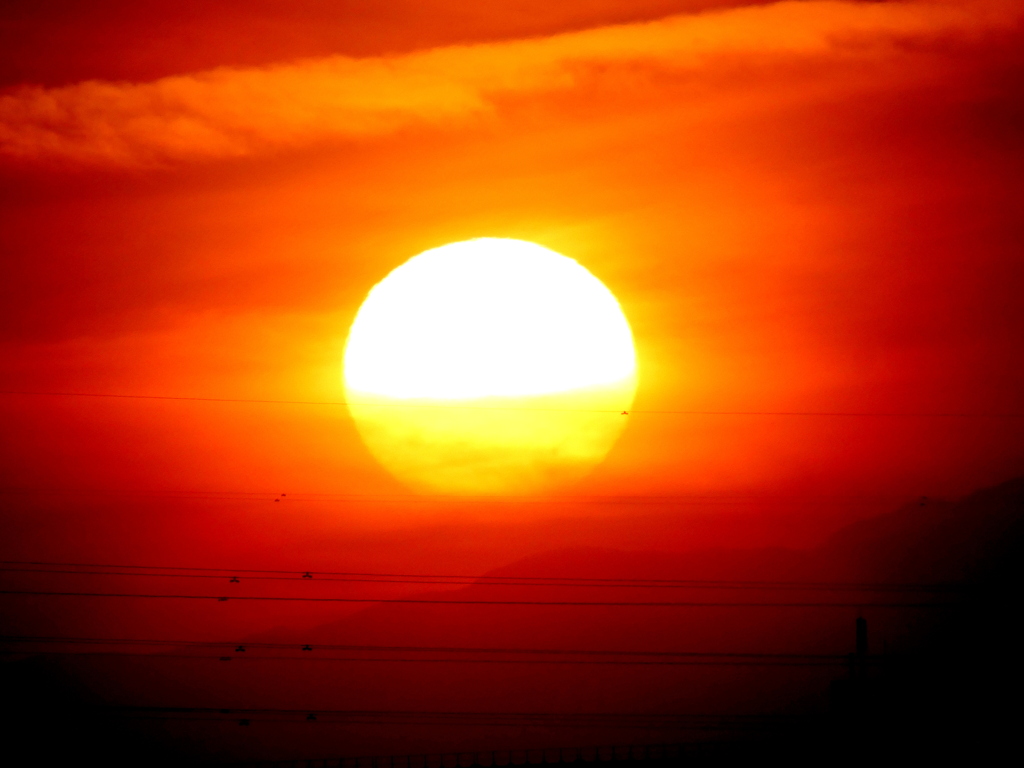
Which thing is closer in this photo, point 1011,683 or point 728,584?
point 728,584

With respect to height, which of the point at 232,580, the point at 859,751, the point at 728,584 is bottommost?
the point at 859,751

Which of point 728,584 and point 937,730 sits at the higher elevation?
point 728,584

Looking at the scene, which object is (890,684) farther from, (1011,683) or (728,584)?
(728,584)

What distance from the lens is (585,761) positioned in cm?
4862

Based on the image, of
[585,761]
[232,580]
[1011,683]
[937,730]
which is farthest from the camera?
[585,761]

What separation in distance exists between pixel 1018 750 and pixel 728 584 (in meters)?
11.8

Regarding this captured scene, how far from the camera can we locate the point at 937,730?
3584cm

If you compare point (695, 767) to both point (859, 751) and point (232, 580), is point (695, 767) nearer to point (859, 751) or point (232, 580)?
point (859, 751)

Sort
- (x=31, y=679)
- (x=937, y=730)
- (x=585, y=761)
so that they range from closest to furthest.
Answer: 1. (x=937, y=730)
2. (x=585, y=761)
3. (x=31, y=679)

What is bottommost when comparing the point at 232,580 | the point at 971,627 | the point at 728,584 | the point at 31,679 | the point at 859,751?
the point at 859,751

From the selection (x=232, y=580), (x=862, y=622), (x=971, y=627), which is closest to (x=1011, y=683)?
(x=862, y=622)

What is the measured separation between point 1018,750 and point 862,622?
261 inches

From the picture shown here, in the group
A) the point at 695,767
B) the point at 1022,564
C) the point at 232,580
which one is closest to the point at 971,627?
the point at 695,767

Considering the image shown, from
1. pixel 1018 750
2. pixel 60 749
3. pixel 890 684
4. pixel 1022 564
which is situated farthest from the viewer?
pixel 1022 564
